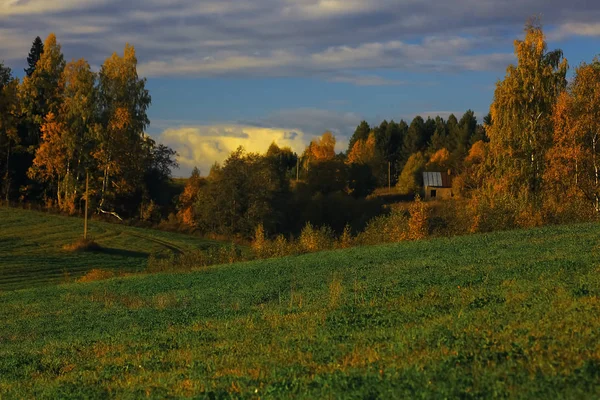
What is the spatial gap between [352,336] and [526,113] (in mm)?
48395

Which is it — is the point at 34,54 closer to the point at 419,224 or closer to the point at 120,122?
the point at 120,122

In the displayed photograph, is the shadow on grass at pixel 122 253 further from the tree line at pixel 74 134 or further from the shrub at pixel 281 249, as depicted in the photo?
the shrub at pixel 281 249

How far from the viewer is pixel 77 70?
277 ft

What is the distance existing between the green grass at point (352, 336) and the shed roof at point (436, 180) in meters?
92.7

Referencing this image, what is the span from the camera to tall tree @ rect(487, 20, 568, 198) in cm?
5559

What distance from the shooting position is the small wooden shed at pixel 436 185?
4668 inches

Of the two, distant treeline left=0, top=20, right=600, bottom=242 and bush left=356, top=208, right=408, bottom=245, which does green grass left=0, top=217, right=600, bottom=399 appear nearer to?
bush left=356, top=208, right=408, bottom=245

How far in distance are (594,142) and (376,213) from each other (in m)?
48.1

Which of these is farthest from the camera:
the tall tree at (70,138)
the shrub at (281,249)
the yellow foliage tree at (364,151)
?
the yellow foliage tree at (364,151)

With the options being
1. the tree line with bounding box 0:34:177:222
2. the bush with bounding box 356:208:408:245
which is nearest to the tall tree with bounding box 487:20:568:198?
the bush with bounding box 356:208:408:245

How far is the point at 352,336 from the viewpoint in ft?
42.7

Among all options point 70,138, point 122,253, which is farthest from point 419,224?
point 70,138

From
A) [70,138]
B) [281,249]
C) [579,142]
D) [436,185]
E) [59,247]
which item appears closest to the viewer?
[281,249]

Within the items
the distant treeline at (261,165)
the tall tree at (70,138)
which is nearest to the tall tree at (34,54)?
the distant treeline at (261,165)
